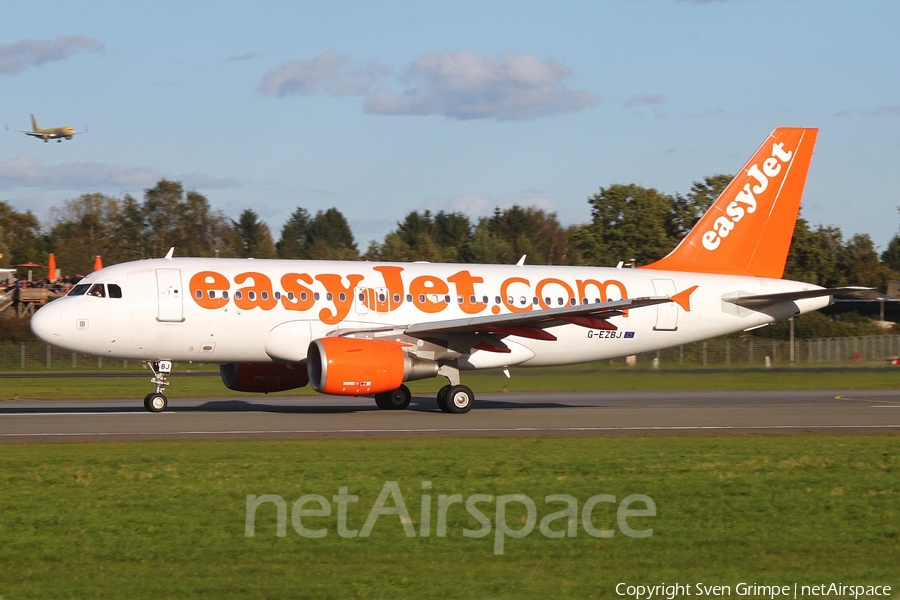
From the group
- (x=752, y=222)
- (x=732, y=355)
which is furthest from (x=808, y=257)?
(x=752, y=222)

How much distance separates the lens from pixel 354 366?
22859 mm

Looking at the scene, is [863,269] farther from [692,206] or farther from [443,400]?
[443,400]

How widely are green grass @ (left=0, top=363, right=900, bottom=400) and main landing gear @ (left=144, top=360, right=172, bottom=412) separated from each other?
746cm

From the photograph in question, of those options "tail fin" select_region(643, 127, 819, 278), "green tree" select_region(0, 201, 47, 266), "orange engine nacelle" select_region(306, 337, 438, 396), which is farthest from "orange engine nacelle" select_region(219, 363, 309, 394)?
"green tree" select_region(0, 201, 47, 266)

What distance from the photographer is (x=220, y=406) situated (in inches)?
1093

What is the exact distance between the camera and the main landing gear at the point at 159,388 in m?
24.5

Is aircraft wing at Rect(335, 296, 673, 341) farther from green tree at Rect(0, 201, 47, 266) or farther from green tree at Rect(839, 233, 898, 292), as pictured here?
green tree at Rect(0, 201, 47, 266)

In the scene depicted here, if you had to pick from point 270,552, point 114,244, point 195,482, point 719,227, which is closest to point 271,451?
point 195,482

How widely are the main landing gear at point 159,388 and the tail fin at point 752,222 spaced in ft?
45.4

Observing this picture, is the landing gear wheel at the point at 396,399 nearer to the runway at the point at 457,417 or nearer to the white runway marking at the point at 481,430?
the runway at the point at 457,417

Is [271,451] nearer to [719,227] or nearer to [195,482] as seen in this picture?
[195,482]

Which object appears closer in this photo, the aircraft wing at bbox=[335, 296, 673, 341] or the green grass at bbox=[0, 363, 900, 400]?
the aircraft wing at bbox=[335, 296, 673, 341]

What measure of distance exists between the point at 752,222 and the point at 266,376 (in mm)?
14576

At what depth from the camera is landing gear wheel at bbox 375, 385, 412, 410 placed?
26938mm
